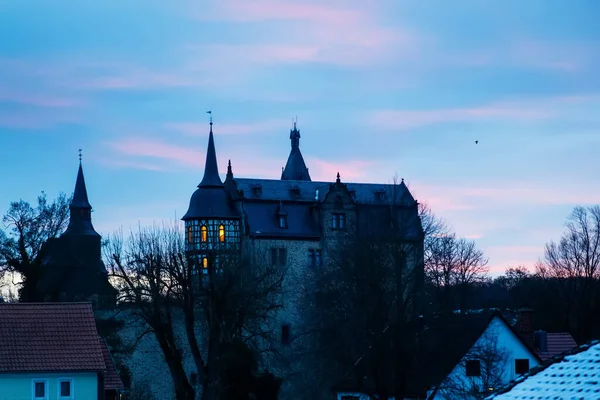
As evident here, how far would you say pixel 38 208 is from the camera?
6456cm

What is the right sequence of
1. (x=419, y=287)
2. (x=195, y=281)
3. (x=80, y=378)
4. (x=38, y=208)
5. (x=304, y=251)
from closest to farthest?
(x=80, y=378) < (x=419, y=287) < (x=195, y=281) < (x=38, y=208) < (x=304, y=251)

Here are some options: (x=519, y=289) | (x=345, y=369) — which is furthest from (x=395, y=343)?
(x=519, y=289)

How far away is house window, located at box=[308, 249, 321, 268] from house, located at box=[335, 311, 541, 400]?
1326 inches

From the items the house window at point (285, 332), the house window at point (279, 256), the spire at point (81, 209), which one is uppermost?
the spire at point (81, 209)

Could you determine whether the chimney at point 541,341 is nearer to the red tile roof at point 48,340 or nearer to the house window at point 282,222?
the red tile roof at point 48,340

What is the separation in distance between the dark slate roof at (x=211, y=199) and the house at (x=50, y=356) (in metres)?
37.1

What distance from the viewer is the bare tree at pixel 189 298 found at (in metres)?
47.0

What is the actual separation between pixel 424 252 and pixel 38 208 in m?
21.0

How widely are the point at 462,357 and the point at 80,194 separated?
6242cm

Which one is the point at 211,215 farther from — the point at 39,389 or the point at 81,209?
the point at 39,389

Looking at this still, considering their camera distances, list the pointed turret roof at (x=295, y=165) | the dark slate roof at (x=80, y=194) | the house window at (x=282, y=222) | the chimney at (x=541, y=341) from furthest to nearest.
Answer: the dark slate roof at (x=80, y=194) → the pointed turret roof at (x=295, y=165) → the house window at (x=282, y=222) → the chimney at (x=541, y=341)

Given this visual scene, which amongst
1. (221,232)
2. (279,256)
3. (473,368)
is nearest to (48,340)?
(473,368)

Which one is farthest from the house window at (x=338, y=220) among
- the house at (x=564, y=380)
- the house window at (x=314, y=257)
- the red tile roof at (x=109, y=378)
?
the house at (x=564, y=380)

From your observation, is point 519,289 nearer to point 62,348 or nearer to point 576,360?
point 62,348
